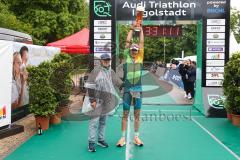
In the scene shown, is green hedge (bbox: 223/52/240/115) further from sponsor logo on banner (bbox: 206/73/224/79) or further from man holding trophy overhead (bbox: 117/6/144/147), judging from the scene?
man holding trophy overhead (bbox: 117/6/144/147)

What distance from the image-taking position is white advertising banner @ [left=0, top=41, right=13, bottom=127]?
8359mm

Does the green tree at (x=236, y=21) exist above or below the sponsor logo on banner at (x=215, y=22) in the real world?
above

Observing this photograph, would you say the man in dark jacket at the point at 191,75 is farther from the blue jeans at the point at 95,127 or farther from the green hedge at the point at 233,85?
the blue jeans at the point at 95,127

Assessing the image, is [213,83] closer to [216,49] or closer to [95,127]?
[216,49]

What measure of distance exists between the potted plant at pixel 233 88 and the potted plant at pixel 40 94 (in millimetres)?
4594

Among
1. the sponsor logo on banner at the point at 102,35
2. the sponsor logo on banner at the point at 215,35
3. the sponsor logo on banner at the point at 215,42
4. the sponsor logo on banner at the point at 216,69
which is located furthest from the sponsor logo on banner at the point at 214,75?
the sponsor logo on banner at the point at 102,35

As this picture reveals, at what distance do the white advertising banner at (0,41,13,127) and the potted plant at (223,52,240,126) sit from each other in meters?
5.57

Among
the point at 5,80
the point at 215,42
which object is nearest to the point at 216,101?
the point at 215,42

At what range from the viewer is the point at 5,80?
8500 mm

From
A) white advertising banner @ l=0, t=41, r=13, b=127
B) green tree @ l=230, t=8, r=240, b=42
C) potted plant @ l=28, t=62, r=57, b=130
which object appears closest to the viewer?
white advertising banner @ l=0, t=41, r=13, b=127

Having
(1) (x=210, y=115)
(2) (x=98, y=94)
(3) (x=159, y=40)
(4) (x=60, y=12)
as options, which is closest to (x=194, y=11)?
(1) (x=210, y=115)

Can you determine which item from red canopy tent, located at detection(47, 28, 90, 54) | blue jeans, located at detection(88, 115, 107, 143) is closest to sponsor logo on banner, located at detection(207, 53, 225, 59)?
blue jeans, located at detection(88, 115, 107, 143)

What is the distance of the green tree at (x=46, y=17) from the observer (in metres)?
34.3

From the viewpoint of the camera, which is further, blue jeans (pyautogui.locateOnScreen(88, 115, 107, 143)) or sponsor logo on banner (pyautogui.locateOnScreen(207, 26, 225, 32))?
sponsor logo on banner (pyautogui.locateOnScreen(207, 26, 225, 32))
